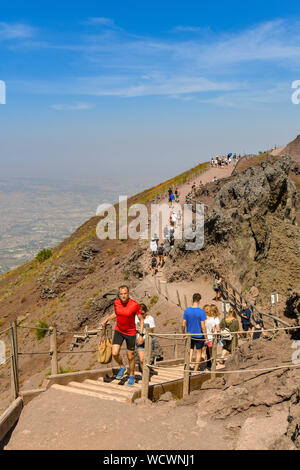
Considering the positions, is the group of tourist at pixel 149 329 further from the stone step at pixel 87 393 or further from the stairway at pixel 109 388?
the stone step at pixel 87 393

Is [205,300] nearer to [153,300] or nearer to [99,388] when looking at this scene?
[153,300]

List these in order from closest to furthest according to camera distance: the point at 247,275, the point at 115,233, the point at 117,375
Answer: the point at 117,375 → the point at 247,275 → the point at 115,233

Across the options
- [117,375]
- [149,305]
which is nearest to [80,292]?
[149,305]

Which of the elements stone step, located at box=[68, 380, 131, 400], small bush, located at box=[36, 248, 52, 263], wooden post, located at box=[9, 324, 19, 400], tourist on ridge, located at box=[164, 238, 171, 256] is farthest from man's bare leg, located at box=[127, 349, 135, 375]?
small bush, located at box=[36, 248, 52, 263]

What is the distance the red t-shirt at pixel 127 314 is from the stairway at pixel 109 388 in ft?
3.58

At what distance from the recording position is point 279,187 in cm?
2573

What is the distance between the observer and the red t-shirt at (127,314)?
28.0 feet

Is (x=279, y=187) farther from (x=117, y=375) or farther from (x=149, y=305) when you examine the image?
(x=117, y=375)

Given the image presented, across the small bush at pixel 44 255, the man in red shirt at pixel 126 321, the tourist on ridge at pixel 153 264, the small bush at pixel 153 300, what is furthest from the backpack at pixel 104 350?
the small bush at pixel 44 255

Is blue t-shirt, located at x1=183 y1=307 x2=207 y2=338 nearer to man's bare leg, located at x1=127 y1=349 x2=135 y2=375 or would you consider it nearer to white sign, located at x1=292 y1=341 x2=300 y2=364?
man's bare leg, located at x1=127 y1=349 x2=135 y2=375

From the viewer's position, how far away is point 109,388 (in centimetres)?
865

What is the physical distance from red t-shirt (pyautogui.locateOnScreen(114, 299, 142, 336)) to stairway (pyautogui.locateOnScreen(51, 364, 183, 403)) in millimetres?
1092

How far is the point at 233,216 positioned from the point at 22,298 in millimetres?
19619
